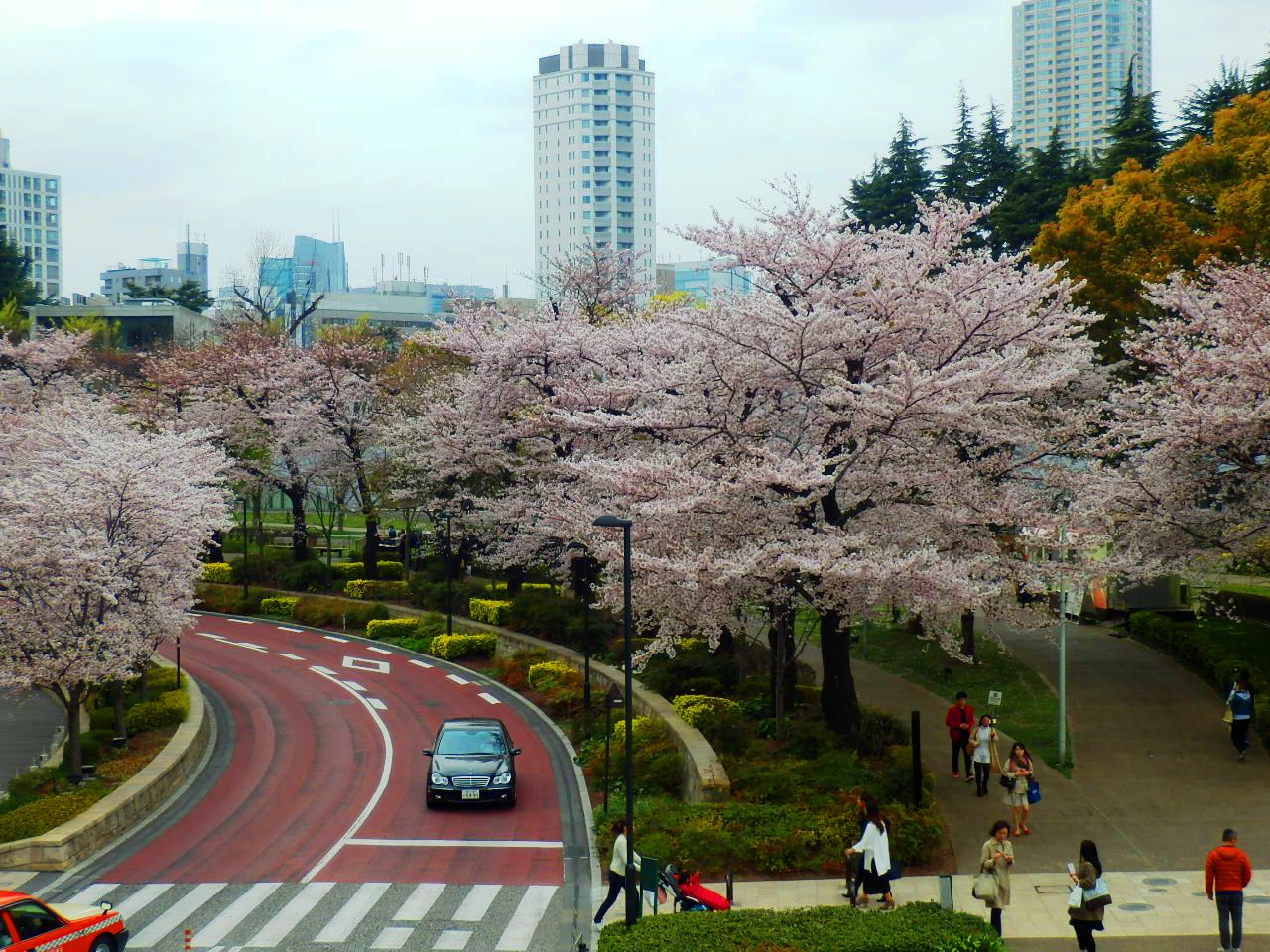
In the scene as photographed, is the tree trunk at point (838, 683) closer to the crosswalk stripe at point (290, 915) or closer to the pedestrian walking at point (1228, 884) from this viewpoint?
the pedestrian walking at point (1228, 884)

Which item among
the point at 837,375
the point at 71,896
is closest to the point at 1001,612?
the point at 837,375

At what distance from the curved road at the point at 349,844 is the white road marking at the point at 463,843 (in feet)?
0.15

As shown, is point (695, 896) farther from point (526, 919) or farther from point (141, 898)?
point (141, 898)

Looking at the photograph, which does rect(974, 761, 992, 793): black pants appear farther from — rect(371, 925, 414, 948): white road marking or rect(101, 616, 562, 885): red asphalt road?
rect(371, 925, 414, 948): white road marking

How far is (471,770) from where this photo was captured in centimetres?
2298

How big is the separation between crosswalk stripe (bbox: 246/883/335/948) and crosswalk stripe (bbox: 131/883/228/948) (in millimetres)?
1311

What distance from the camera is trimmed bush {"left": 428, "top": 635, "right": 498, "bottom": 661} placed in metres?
37.9

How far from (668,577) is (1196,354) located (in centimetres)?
1112

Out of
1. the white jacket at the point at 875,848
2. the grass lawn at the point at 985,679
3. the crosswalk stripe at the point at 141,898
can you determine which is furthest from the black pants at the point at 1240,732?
the crosswalk stripe at the point at 141,898

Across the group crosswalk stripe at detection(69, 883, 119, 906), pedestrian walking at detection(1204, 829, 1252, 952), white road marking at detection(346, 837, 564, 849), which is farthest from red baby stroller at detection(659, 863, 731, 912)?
crosswalk stripe at detection(69, 883, 119, 906)

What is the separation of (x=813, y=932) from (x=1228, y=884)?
4985mm

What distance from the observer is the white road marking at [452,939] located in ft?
51.2

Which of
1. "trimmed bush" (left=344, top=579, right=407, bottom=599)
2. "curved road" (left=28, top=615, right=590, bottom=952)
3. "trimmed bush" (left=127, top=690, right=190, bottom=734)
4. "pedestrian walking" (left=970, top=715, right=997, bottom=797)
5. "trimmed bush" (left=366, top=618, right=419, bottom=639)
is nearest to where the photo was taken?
"curved road" (left=28, top=615, right=590, bottom=952)

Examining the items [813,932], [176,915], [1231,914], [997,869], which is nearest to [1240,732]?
[1231,914]
